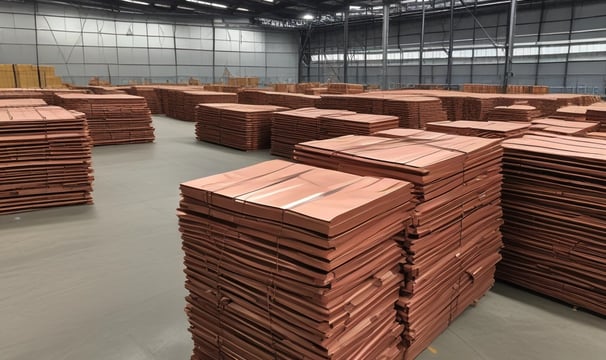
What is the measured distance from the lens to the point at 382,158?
3787 mm

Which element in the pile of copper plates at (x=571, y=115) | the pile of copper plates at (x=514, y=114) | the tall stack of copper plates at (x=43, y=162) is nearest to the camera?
the tall stack of copper plates at (x=43, y=162)

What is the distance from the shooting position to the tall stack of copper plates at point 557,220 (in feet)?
14.2

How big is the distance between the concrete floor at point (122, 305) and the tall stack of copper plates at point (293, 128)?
16.6ft

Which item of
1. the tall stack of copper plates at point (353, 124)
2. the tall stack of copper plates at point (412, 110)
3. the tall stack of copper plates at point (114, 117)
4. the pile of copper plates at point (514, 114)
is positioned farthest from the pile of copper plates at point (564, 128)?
the tall stack of copper plates at point (114, 117)

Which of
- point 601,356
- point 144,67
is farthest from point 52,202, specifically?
point 144,67

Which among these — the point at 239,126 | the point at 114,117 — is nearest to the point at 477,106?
the point at 239,126

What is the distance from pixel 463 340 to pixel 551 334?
0.89 metres

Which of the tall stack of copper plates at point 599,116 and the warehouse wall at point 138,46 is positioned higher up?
the warehouse wall at point 138,46

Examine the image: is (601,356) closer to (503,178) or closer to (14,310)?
(503,178)

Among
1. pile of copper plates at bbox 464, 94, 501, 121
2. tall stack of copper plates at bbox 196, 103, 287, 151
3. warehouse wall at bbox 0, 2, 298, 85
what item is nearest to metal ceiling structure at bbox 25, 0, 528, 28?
warehouse wall at bbox 0, 2, 298, 85

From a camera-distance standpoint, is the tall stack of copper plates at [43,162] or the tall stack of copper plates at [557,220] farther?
the tall stack of copper plates at [43,162]

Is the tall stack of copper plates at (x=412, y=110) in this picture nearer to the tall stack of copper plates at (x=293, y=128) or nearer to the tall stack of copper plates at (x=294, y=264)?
the tall stack of copper plates at (x=293, y=128)

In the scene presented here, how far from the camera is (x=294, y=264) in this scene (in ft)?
8.62

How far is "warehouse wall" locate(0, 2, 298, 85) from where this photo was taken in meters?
32.4
